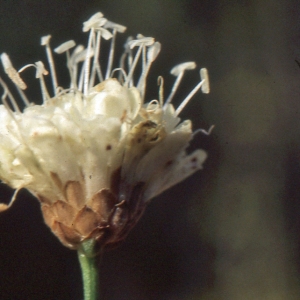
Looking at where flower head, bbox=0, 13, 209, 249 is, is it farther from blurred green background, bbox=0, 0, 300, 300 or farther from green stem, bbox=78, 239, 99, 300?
blurred green background, bbox=0, 0, 300, 300

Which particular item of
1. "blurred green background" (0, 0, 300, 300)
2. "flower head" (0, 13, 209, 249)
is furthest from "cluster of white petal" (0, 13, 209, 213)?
"blurred green background" (0, 0, 300, 300)

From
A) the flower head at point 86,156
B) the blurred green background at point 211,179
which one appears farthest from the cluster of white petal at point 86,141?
the blurred green background at point 211,179

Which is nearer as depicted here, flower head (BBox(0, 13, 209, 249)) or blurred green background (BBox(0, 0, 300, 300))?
flower head (BBox(0, 13, 209, 249))

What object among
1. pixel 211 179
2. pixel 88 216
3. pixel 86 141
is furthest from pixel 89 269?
pixel 211 179

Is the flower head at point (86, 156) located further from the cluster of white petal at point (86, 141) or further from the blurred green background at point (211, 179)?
the blurred green background at point (211, 179)

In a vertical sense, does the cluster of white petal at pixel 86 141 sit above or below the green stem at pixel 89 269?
above

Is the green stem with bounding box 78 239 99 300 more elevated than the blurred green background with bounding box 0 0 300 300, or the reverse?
the green stem with bounding box 78 239 99 300
